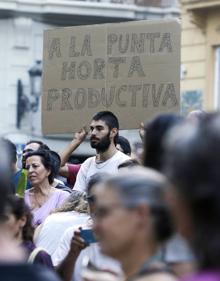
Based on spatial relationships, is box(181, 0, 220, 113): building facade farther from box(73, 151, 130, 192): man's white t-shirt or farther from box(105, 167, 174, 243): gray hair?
box(105, 167, 174, 243): gray hair

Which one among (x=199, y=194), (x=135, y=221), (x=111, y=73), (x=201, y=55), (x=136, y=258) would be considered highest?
(x=201, y=55)

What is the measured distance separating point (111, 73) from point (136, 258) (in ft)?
19.7

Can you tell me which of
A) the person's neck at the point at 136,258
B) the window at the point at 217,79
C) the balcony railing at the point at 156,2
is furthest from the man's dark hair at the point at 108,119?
the balcony railing at the point at 156,2

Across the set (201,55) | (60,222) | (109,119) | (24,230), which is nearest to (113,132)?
(109,119)

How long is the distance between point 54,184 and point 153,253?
489 cm

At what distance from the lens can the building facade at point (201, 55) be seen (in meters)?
20.3

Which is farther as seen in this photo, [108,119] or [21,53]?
[21,53]

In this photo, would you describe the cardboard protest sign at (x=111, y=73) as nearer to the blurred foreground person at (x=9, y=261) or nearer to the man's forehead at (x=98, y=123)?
the man's forehead at (x=98, y=123)

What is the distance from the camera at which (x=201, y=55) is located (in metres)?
20.7

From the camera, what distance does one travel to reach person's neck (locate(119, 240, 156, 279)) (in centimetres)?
337

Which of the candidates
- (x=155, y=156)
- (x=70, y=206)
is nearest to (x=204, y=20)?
(x=70, y=206)

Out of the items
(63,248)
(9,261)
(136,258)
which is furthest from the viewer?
(63,248)

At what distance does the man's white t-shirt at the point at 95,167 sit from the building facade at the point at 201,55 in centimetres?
1195

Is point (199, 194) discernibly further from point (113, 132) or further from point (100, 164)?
point (113, 132)
